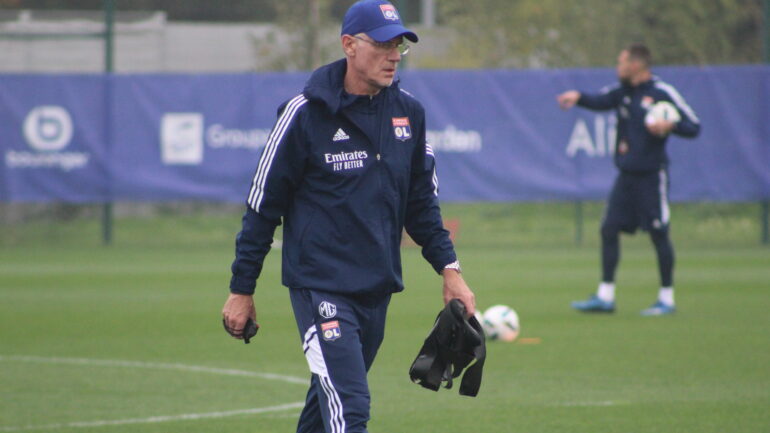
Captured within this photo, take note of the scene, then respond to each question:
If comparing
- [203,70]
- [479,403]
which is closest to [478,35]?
[203,70]

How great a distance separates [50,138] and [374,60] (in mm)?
17153

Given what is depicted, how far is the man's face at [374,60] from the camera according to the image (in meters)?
5.18

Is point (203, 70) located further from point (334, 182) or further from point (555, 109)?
point (334, 182)

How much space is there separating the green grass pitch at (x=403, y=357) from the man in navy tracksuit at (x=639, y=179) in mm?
426

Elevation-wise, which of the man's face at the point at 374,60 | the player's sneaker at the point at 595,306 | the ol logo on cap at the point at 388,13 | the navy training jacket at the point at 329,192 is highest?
the ol logo on cap at the point at 388,13

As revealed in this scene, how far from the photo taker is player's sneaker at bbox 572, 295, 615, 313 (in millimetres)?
12867

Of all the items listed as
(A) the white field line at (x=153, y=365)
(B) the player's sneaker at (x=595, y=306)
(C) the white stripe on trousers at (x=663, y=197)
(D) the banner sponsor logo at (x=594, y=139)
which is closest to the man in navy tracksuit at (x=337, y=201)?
(A) the white field line at (x=153, y=365)

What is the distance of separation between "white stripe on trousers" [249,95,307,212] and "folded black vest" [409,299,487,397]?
90cm

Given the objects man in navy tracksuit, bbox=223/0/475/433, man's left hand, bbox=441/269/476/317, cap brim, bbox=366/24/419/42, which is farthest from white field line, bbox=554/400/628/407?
cap brim, bbox=366/24/419/42

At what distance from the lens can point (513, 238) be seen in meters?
23.4

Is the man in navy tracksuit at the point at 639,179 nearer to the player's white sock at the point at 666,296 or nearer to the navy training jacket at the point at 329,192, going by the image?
the player's white sock at the point at 666,296

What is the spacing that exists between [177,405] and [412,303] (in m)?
6.17

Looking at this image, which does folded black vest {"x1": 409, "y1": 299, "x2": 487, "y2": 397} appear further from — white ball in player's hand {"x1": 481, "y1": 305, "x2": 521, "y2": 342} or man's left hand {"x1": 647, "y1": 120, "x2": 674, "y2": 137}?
man's left hand {"x1": 647, "y1": 120, "x2": 674, "y2": 137}

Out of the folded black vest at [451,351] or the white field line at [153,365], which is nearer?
the folded black vest at [451,351]
